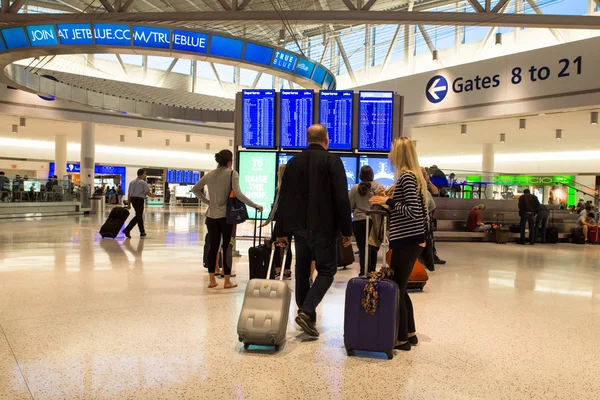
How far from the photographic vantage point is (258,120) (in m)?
9.03

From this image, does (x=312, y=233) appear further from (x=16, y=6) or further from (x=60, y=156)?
(x=60, y=156)

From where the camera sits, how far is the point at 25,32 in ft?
36.8

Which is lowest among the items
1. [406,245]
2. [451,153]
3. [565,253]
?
[565,253]

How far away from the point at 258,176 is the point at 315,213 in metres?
4.98

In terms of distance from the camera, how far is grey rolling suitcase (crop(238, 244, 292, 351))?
3.68 metres

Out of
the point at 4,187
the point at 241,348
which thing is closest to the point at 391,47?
the point at 4,187

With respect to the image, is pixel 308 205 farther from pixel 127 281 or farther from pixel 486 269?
pixel 486 269

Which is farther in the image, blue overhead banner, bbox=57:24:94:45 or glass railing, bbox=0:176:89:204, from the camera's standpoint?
glass railing, bbox=0:176:89:204

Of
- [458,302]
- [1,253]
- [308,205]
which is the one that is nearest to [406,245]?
[308,205]

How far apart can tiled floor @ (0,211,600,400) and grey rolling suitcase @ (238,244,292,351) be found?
0.12m

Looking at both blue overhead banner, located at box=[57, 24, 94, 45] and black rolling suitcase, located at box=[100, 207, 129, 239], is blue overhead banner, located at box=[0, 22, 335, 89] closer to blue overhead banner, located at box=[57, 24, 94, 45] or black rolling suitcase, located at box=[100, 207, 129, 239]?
blue overhead banner, located at box=[57, 24, 94, 45]

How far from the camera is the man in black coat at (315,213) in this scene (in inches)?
157

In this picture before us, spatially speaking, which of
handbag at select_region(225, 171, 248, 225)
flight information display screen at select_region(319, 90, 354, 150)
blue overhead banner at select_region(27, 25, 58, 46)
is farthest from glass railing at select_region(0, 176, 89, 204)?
handbag at select_region(225, 171, 248, 225)

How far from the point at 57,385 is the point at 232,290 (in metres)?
3.22
